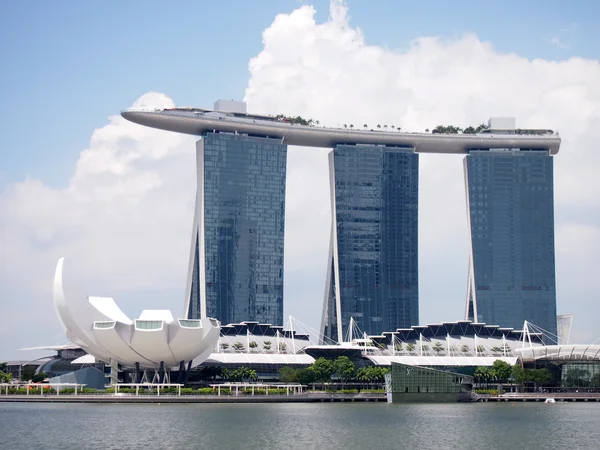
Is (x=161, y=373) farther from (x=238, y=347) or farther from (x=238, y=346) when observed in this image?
(x=238, y=346)

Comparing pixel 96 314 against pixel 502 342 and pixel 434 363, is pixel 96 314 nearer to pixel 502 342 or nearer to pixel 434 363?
pixel 434 363

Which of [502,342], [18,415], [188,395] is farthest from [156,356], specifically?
[502,342]

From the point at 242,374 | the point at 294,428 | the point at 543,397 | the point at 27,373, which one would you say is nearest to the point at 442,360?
the point at 543,397

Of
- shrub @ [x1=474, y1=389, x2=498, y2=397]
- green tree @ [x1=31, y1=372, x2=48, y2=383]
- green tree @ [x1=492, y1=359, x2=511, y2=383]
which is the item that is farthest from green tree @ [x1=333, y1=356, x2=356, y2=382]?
green tree @ [x1=31, y1=372, x2=48, y2=383]

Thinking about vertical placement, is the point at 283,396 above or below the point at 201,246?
below

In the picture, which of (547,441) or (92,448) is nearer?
(92,448)

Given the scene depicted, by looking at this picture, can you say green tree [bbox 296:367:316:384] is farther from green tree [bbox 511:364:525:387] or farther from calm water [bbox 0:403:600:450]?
calm water [bbox 0:403:600:450]
